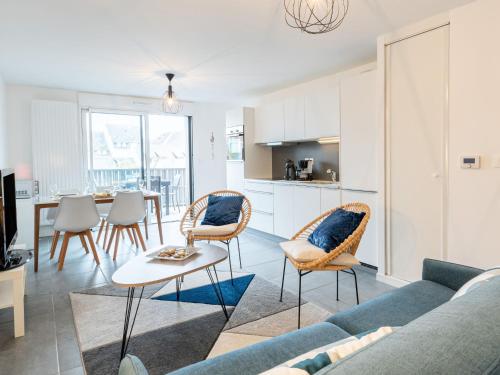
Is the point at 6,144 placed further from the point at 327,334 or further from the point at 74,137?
the point at 327,334

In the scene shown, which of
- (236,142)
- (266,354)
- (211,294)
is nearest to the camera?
(266,354)

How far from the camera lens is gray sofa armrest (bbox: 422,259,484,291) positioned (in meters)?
1.79

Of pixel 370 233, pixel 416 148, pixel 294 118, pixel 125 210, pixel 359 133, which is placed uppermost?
pixel 294 118

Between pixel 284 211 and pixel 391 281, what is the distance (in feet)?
5.99

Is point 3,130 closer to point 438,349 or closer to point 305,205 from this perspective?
point 305,205

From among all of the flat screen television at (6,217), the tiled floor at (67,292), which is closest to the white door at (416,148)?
the tiled floor at (67,292)

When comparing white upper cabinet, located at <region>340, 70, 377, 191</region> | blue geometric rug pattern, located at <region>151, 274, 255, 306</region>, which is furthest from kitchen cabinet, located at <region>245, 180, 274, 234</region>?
blue geometric rug pattern, located at <region>151, 274, 255, 306</region>

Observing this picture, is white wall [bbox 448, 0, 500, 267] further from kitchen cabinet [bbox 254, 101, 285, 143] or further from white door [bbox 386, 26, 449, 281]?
kitchen cabinet [bbox 254, 101, 285, 143]

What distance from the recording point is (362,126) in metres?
3.49

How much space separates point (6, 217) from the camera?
2594 millimetres

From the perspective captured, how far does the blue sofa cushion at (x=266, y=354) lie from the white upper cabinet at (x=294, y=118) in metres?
3.43

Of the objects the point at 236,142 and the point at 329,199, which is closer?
the point at 329,199

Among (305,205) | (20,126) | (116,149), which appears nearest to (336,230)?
(305,205)

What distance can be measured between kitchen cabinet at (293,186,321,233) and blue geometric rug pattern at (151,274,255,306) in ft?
4.56
